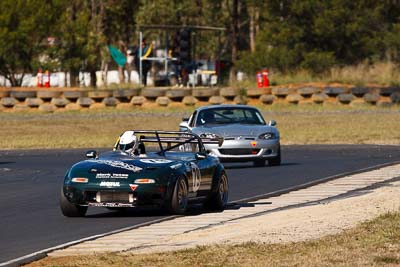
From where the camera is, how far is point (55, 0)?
69312mm

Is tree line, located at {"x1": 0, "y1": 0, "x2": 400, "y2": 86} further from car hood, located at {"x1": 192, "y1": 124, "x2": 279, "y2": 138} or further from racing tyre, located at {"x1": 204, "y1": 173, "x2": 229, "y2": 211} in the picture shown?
racing tyre, located at {"x1": 204, "y1": 173, "x2": 229, "y2": 211}

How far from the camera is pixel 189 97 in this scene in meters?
51.8

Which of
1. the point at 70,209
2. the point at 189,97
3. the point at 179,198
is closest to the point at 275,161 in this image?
the point at 179,198

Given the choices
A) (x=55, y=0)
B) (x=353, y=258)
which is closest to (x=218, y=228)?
(x=353, y=258)

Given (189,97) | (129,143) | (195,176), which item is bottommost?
(189,97)

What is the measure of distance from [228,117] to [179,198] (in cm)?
1219

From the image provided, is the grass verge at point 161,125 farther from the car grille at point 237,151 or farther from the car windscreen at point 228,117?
the car grille at point 237,151

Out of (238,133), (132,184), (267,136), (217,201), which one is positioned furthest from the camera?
(267,136)

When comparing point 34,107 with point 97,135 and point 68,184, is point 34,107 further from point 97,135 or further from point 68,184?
point 68,184

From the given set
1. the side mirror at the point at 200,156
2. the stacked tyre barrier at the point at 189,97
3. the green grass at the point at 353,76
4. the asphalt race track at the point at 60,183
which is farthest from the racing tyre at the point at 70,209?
the green grass at the point at 353,76

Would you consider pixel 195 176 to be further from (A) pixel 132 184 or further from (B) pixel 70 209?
(B) pixel 70 209

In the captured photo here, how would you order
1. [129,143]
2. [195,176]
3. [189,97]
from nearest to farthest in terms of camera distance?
1. [195,176]
2. [129,143]
3. [189,97]

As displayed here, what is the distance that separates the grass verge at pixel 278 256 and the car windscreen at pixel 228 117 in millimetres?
15334

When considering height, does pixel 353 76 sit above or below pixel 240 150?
below
